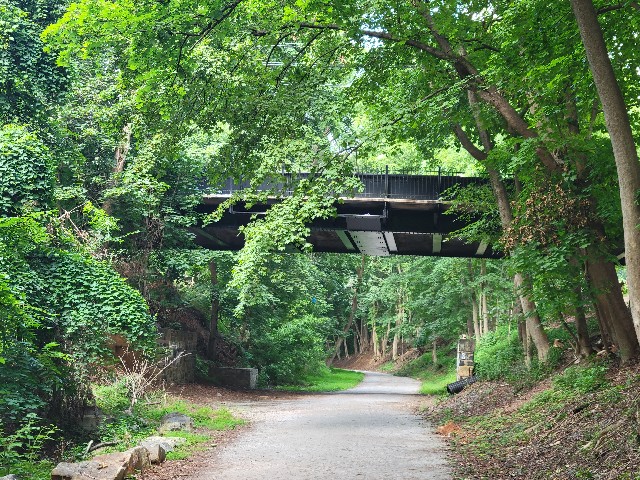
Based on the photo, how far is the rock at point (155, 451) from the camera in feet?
33.4

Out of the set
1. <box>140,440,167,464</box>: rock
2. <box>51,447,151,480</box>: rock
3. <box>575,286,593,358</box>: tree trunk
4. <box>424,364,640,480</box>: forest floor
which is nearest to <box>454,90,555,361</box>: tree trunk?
<box>575,286,593,358</box>: tree trunk

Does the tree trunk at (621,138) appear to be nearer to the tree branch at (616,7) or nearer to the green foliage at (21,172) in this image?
the tree branch at (616,7)

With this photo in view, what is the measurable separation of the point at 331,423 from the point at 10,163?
9.02m

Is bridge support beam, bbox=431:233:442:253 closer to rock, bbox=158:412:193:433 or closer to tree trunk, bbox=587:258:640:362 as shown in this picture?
tree trunk, bbox=587:258:640:362

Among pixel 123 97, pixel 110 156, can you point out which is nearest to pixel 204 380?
pixel 110 156

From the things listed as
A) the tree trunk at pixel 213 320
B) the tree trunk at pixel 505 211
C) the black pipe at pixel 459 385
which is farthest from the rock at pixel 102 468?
the tree trunk at pixel 213 320

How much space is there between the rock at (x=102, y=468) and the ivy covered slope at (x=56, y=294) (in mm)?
4115

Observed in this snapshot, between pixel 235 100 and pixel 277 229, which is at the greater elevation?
pixel 235 100

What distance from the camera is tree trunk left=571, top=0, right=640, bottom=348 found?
24.3ft

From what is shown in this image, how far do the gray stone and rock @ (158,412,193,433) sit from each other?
1297 centimetres

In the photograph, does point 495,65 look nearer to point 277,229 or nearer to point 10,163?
point 277,229

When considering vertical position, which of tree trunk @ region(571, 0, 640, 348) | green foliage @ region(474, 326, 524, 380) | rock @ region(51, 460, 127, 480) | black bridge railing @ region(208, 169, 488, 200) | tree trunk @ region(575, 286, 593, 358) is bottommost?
rock @ region(51, 460, 127, 480)

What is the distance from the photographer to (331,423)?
15859mm

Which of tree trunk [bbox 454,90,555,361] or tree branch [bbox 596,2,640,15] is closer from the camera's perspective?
tree branch [bbox 596,2,640,15]
